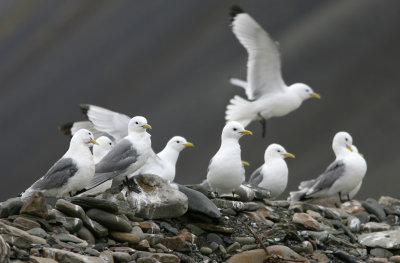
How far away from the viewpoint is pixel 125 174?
24.5ft

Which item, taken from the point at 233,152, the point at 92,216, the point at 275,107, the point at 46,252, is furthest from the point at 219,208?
the point at 275,107

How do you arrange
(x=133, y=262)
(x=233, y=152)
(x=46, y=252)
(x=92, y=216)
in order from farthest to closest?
A: 1. (x=233, y=152)
2. (x=92, y=216)
3. (x=133, y=262)
4. (x=46, y=252)

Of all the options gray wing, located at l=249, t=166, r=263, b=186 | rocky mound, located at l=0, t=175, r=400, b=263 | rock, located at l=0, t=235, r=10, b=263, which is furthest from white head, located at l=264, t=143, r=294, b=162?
rock, located at l=0, t=235, r=10, b=263

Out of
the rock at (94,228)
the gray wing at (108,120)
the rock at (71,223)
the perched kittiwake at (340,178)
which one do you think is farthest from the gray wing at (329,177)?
the rock at (71,223)

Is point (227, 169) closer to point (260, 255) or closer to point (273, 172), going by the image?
point (260, 255)

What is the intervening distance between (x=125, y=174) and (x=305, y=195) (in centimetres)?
395

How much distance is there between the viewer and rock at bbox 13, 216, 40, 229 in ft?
19.1

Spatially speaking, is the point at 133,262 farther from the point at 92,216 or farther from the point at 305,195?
the point at 305,195

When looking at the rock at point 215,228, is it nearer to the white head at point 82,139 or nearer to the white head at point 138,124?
the white head at point 138,124

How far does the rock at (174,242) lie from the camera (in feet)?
21.4

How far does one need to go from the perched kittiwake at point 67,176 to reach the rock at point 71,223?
1.03m

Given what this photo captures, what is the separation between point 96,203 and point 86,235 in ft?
1.32

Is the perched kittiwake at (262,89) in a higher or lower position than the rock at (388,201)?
higher

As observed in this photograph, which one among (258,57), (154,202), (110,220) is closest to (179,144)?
(154,202)
